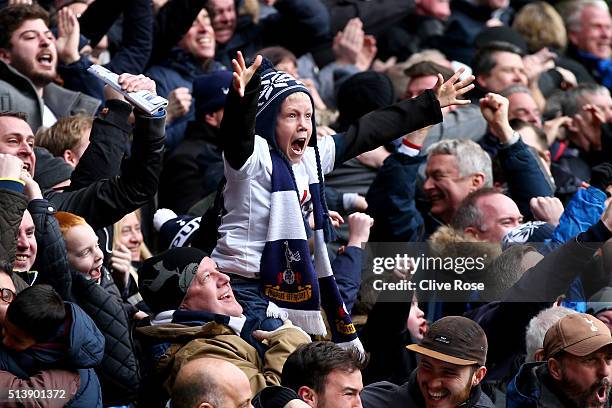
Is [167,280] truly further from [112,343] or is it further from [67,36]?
[67,36]

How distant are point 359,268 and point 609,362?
5.04 feet

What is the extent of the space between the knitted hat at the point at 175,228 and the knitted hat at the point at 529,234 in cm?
172

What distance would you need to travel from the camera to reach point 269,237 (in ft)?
23.9

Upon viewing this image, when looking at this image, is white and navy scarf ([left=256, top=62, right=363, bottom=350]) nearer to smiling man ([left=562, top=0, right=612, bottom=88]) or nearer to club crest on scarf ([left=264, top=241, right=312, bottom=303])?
club crest on scarf ([left=264, top=241, right=312, bottom=303])

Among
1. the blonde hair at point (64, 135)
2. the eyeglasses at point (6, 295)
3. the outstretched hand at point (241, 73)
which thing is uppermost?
the outstretched hand at point (241, 73)

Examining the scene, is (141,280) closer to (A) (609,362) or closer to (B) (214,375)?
(B) (214,375)

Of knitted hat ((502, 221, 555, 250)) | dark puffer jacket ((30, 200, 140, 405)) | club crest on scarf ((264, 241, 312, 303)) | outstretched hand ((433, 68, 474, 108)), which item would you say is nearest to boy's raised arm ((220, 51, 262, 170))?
club crest on scarf ((264, 241, 312, 303))

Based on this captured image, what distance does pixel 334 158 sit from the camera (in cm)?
789

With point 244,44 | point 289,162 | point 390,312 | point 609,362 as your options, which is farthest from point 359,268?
point 244,44

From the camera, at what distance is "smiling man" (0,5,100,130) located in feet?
29.2

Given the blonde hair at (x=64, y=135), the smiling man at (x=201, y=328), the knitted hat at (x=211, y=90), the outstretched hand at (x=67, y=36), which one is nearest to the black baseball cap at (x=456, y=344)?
the smiling man at (x=201, y=328)

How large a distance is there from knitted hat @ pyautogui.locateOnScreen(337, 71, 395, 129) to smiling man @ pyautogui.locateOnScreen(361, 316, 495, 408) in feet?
9.80

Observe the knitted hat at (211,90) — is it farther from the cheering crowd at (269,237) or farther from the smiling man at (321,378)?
the smiling man at (321,378)

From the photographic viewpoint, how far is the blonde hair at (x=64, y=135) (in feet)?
27.7
